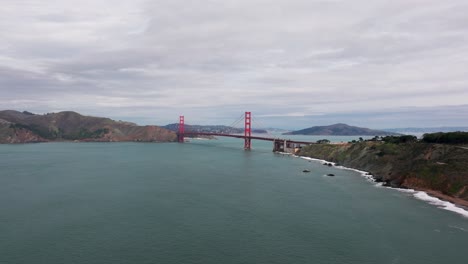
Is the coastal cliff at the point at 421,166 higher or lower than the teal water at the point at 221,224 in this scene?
higher

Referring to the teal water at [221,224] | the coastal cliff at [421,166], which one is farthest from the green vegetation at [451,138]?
the teal water at [221,224]

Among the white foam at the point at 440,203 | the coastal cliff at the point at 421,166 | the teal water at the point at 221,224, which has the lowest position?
the teal water at the point at 221,224

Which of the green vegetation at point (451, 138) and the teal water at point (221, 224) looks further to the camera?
the green vegetation at point (451, 138)

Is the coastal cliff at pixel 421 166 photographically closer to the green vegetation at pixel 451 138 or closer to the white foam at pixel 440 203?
the white foam at pixel 440 203

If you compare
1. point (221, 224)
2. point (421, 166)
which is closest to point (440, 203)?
point (421, 166)

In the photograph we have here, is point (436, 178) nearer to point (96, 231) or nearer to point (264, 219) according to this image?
point (264, 219)

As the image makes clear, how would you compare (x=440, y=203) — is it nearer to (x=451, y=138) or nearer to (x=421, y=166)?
(x=421, y=166)
